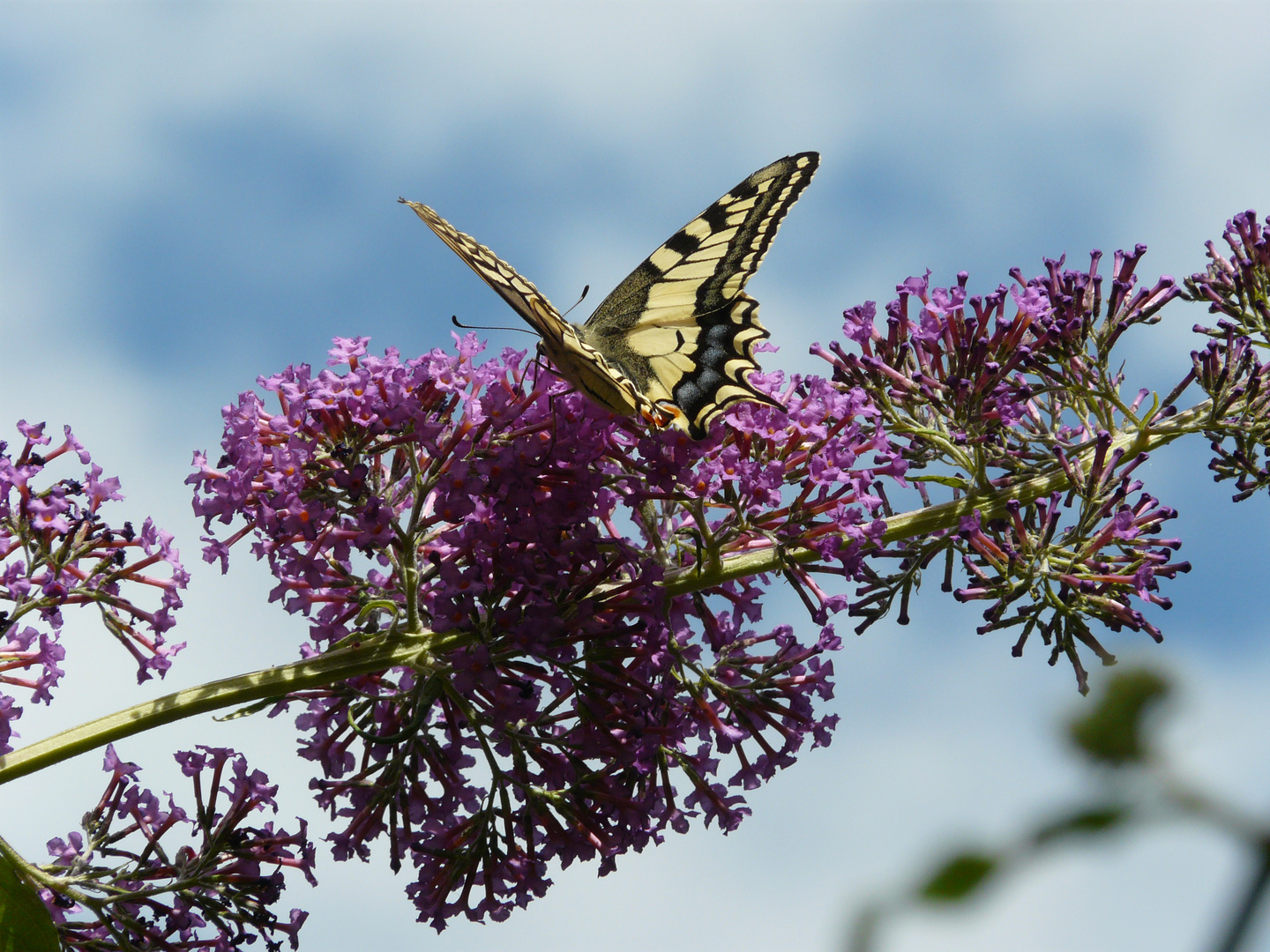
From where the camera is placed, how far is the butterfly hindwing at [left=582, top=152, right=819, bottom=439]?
4.46 meters

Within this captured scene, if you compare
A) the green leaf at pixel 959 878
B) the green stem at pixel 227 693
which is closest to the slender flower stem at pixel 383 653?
the green stem at pixel 227 693

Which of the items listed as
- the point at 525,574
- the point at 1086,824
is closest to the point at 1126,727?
Answer: the point at 1086,824

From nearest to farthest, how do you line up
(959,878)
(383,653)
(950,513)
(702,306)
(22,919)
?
(959,878)
(22,919)
(383,653)
(950,513)
(702,306)

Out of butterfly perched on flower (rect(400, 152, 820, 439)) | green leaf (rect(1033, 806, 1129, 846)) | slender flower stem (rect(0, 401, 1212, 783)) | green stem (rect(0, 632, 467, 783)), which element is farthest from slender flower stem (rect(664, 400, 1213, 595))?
green leaf (rect(1033, 806, 1129, 846))

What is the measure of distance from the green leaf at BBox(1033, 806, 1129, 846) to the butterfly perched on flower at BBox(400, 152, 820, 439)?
11.3ft

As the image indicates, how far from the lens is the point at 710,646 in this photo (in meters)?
4.43

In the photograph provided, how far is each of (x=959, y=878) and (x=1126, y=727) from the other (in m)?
0.09

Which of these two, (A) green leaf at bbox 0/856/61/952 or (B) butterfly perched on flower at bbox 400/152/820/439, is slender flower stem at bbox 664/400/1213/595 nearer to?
(B) butterfly perched on flower at bbox 400/152/820/439

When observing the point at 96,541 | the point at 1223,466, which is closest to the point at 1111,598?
the point at 1223,466

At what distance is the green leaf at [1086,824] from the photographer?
462 mm

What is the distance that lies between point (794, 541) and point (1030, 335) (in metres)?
1.29

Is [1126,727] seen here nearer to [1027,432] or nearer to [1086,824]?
[1086,824]

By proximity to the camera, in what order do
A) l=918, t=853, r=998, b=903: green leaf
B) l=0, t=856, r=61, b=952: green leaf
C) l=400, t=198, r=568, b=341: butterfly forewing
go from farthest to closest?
l=400, t=198, r=568, b=341: butterfly forewing → l=0, t=856, r=61, b=952: green leaf → l=918, t=853, r=998, b=903: green leaf

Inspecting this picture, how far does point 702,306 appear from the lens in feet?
16.0
